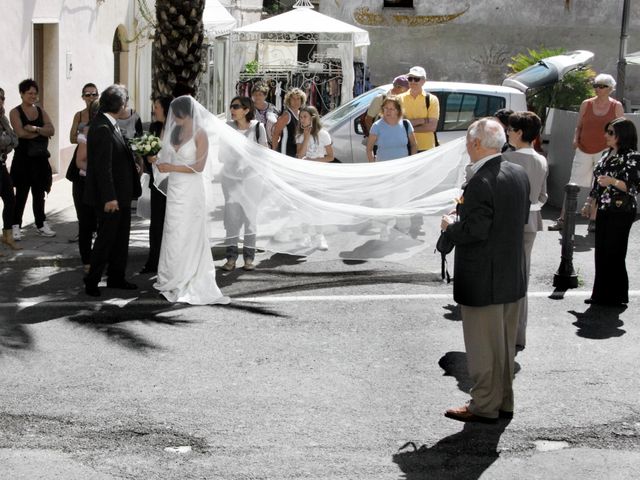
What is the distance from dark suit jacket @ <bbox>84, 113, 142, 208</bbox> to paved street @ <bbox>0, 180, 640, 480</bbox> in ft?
2.97

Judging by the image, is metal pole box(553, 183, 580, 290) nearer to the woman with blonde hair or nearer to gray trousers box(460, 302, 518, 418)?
the woman with blonde hair

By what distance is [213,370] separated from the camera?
849 centimetres

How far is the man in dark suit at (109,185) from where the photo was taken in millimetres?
10773

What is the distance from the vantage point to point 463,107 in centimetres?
1666

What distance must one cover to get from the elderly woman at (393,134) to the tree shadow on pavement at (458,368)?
4342 millimetres

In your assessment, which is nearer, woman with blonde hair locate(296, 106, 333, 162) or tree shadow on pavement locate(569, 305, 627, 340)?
tree shadow on pavement locate(569, 305, 627, 340)

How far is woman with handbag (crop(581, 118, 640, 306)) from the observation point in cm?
1051

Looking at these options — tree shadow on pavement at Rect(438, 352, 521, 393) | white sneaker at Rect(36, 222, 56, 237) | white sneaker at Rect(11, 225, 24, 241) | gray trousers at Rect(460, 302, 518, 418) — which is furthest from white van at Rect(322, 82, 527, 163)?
gray trousers at Rect(460, 302, 518, 418)

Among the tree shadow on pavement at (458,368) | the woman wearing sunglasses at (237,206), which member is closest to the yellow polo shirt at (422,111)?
the woman wearing sunglasses at (237,206)

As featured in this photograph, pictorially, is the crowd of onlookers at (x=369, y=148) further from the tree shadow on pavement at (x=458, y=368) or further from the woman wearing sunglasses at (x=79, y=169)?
the tree shadow on pavement at (x=458, y=368)

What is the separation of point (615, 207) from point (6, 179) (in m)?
6.26

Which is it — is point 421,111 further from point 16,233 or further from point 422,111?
point 16,233

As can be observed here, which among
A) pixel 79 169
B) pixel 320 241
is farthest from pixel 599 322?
pixel 79 169

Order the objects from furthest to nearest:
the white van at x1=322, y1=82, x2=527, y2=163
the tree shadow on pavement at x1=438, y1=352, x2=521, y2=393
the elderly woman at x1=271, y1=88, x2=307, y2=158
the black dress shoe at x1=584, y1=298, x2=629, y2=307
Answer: the white van at x1=322, y1=82, x2=527, y2=163 < the elderly woman at x1=271, y1=88, x2=307, y2=158 < the black dress shoe at x1=584, y1=298, x2=629, y2=307 < the tree shadow on pavement at x1=438, y1=352, x2=521, y2=393
